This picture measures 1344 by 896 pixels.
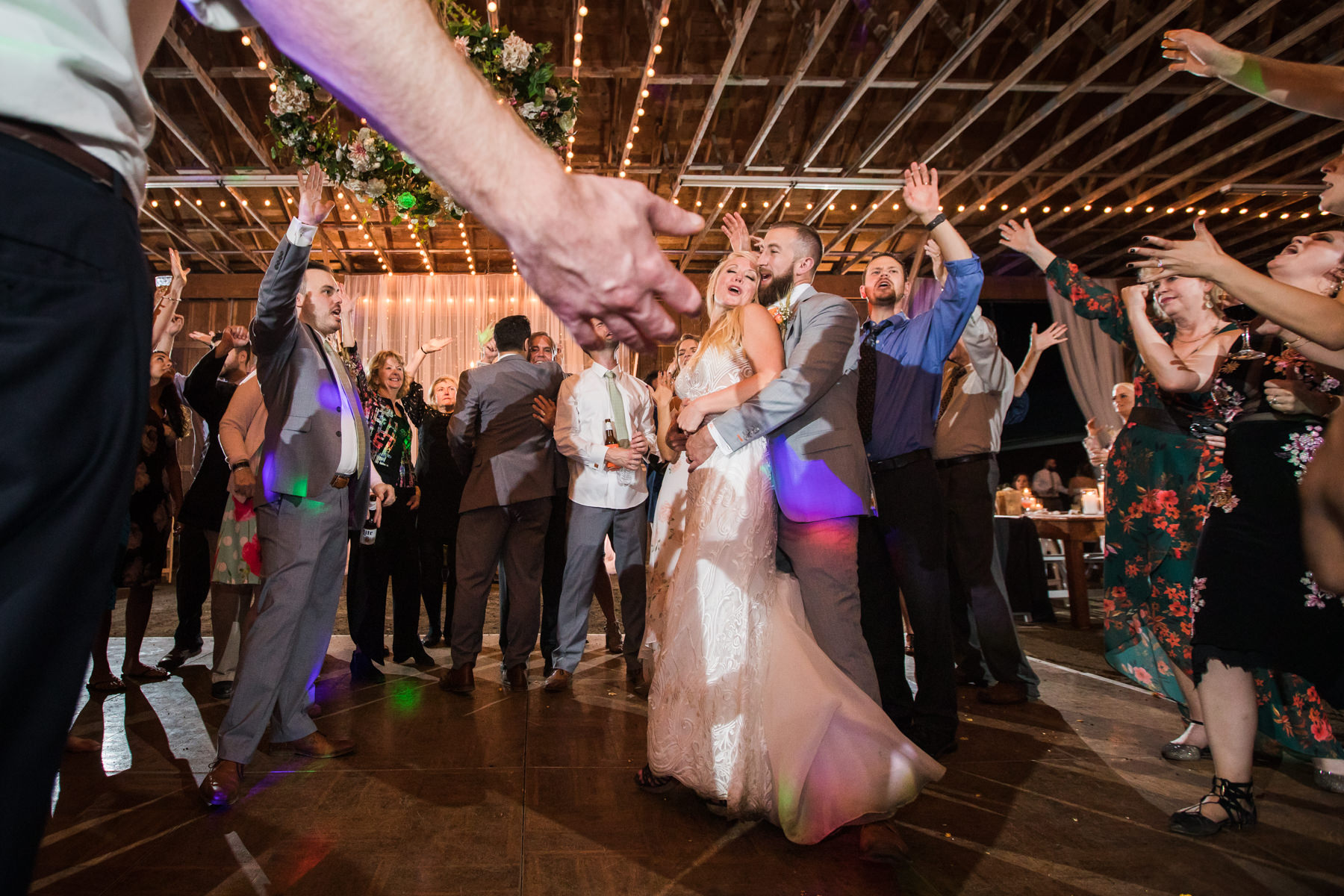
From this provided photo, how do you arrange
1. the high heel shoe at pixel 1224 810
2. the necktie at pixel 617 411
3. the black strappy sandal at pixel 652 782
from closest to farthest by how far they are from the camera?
the high heel shoe at pixel 1224 810, the black strappy sandal at pixel 652 782, the necktie at pixel 617 411

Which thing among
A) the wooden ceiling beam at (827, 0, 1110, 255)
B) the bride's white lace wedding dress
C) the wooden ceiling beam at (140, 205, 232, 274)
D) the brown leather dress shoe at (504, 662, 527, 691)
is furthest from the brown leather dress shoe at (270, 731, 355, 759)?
the wooden ceiling beam at (140, 205, 232, 274)

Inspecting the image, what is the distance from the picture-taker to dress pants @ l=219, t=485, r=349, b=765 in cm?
219

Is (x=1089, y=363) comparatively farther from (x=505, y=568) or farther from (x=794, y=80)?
(x=505, y=568)

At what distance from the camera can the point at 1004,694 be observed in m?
3.24

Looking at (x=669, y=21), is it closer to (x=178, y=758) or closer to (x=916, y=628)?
(x=916, y=628)

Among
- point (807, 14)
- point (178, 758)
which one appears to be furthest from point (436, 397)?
point (807, 14)

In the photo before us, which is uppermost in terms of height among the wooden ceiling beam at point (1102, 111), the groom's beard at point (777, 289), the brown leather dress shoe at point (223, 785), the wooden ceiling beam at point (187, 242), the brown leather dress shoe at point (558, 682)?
the wooden ceiling beam at point (1102, 111)

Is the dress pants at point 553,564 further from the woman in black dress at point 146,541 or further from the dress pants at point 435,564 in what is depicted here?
the woman in black dress at point 146,541

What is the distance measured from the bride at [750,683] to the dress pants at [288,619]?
45.4 inches

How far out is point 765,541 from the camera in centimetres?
206

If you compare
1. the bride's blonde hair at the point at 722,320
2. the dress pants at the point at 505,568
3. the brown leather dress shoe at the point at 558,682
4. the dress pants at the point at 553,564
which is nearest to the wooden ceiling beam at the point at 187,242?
the dress pants at the point at 553,564

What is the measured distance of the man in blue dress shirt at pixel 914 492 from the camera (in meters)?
2.49

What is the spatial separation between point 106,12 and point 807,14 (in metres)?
7.86

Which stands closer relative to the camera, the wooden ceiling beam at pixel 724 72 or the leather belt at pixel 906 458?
the leather belt at pixel 906 458
